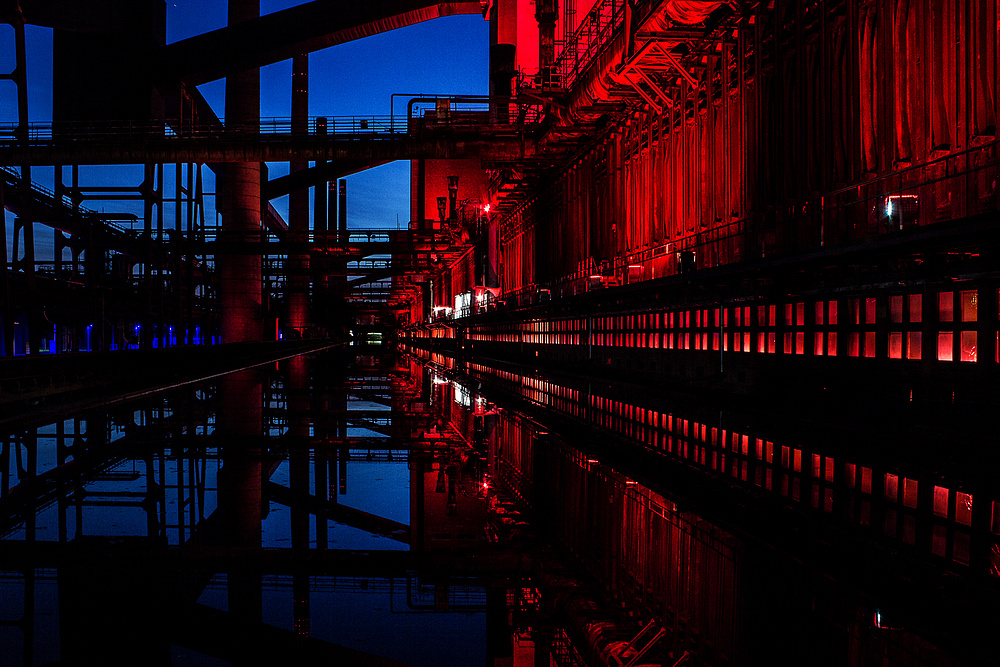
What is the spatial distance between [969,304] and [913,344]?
4.08 ft

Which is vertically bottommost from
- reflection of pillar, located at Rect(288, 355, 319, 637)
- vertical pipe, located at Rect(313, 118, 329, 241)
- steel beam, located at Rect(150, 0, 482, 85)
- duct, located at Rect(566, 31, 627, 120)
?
reflection of pillar, located at Rect(288, 355, 319, 637)

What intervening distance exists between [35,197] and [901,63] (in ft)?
104

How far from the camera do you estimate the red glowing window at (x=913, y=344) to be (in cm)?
1266

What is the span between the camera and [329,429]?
12.3 m

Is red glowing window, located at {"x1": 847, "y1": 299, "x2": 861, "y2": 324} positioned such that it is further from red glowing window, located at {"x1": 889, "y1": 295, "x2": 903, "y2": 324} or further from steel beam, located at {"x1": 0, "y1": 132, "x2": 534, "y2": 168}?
steel beam, located at {"x1": 0, "y1": 132, "x2": 534, "y2": 168}

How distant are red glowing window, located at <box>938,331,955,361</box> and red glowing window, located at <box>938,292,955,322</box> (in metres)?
0.19

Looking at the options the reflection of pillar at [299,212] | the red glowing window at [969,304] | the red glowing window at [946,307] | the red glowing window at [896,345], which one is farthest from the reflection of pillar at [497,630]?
the reflection of pillar at [299,212]

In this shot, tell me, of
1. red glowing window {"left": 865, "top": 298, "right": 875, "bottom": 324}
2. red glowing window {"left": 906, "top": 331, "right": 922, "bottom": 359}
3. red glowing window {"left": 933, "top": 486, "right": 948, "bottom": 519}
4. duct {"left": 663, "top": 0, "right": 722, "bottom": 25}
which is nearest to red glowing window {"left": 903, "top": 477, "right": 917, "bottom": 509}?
red glowing window {"left": 933, "top": 486, "right": 948, "bottom": 519}

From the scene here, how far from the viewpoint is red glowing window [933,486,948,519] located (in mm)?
5984

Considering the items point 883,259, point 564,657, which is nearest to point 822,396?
point 883,259

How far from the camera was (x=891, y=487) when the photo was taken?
704cm

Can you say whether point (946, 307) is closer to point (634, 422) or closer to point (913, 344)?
point (913, 344)

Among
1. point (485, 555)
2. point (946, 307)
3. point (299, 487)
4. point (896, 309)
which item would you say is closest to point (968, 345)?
point (946, 307)

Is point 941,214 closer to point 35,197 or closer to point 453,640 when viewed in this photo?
point 453,640
